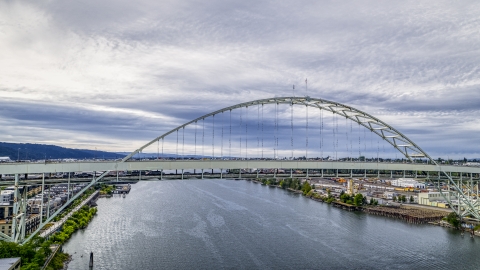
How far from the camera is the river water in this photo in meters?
14.6

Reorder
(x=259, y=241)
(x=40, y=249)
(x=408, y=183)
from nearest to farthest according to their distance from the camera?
(x=40, y=249), (x=259, y=241), (x=408, y=183)

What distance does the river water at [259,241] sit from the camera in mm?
14617

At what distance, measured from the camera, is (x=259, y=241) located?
58.1 feet

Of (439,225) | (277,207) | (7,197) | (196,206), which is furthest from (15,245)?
(439,225)

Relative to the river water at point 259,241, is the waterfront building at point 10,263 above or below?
above

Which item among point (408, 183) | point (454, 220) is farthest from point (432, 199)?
point (408, 183)

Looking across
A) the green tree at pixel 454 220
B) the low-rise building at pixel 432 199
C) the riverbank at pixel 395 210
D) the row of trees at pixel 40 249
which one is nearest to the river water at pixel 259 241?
the row of trees at pixel 40 249

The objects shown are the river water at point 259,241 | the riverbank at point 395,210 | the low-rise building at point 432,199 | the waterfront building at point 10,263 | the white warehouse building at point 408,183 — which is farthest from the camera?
the white warehouse building at point 408,183

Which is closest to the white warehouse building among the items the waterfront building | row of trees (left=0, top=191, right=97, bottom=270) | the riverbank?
the riverbank

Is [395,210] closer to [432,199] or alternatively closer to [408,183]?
[432,199]

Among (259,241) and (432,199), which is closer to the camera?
(259,241)

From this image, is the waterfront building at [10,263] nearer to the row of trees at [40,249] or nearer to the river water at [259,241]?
the row of trees at [40,249]

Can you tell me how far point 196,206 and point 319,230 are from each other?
1137cm

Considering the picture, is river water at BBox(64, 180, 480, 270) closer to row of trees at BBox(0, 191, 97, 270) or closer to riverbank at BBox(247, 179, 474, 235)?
row of trees at BBox(0, 191, 97, 270)
